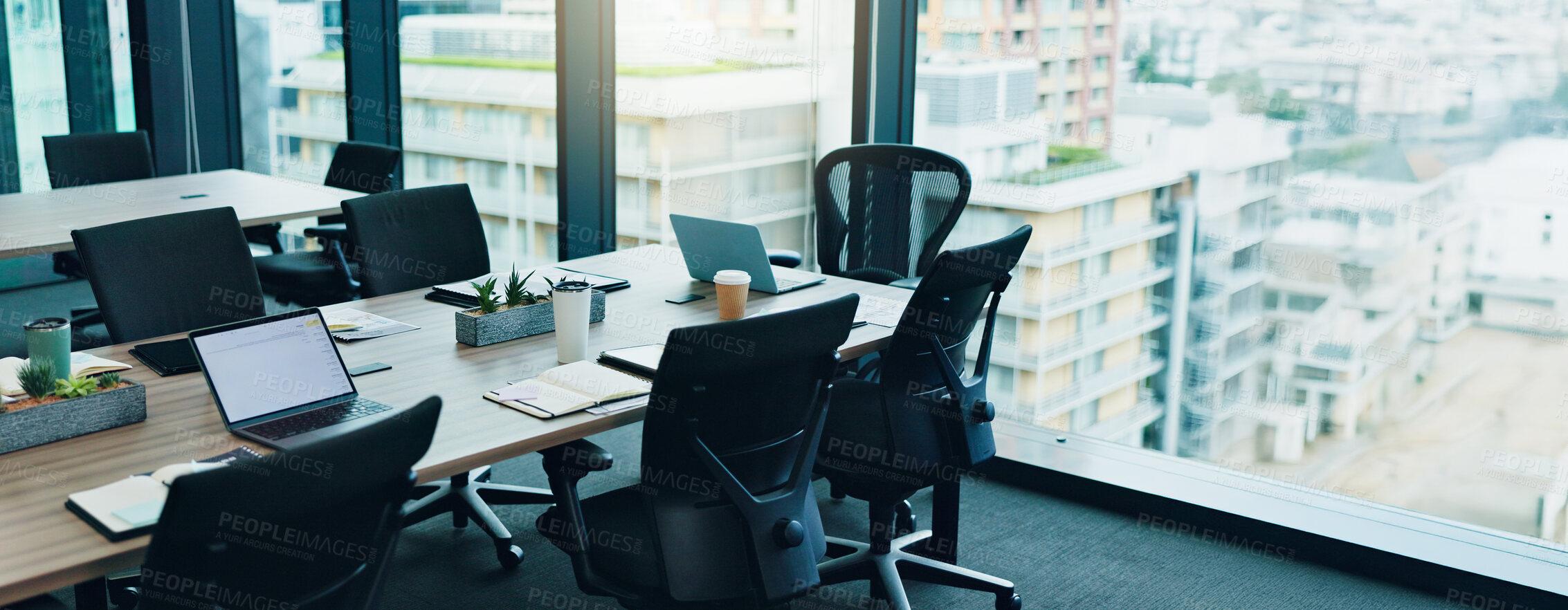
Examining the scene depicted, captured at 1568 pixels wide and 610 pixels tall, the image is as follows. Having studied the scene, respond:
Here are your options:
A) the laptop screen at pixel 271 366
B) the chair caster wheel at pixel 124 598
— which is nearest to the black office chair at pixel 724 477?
the laptop screen at pixel 271 366

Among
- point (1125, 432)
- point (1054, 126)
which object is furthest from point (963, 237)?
point (1125, 432)

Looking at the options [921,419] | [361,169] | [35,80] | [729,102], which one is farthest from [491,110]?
[921,419]

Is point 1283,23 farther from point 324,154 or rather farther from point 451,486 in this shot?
point 324,154

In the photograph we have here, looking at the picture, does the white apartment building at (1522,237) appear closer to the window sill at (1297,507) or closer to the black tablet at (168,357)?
the window sill at (1297,507)

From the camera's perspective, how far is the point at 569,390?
8.13ft

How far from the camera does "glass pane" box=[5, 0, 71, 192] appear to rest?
6832 mm

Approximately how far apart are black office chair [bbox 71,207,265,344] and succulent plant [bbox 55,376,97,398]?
0.94m

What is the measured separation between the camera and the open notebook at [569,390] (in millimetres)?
2367

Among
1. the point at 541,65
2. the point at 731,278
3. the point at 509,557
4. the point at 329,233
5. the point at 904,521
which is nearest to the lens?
the point at 731,278

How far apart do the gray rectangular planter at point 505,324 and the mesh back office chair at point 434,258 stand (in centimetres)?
66

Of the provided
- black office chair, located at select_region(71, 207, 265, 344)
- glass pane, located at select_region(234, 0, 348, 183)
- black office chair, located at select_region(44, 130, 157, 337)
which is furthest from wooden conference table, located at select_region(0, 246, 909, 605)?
glass pane, located at select_region(234, 0, 348, 183)

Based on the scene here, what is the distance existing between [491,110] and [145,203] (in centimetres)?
168

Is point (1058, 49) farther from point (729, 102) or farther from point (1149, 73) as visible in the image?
point (729, 102)

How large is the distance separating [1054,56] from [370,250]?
2.51 m
